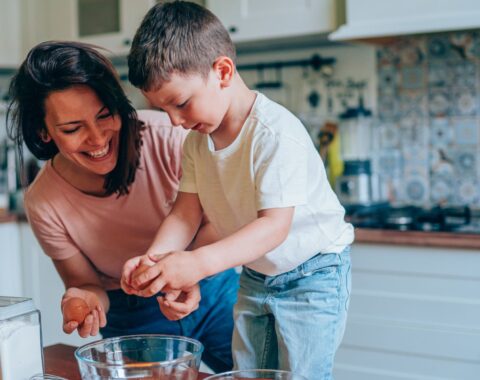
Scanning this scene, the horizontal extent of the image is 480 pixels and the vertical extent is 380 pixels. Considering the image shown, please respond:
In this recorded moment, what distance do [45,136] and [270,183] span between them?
546 mm

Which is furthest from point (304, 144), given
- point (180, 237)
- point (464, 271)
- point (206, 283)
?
point (464, 271)

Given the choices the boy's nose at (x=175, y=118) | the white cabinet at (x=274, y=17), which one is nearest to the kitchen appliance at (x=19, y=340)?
the boy's nose at (x=175, y=118)

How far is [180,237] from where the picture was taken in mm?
1218

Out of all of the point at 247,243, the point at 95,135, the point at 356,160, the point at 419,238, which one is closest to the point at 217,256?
the point at 247,243

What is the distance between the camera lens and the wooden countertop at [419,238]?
204 cm

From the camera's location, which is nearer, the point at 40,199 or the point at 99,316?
the point at 99,316

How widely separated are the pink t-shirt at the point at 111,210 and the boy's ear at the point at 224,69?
0.38m

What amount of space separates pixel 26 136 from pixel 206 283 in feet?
1.61

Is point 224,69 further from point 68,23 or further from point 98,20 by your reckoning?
point 68,23

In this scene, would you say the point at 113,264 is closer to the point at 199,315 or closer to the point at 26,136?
the point at 199,315

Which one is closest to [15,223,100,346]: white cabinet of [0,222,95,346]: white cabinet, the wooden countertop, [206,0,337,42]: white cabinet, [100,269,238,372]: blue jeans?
[0,222,95,346]: white cabinet

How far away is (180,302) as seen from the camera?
1.04 metres

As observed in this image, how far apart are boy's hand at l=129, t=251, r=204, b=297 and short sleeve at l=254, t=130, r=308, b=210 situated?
0.57 ft

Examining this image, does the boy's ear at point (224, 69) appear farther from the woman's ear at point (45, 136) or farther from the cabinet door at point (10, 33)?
the cabinet door at point (10, 33)
